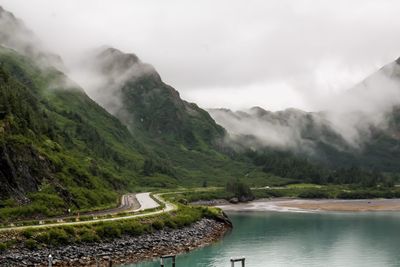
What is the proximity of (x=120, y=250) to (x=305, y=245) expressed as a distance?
52493 millimetres

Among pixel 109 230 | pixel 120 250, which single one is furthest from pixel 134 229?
pixel 120 250

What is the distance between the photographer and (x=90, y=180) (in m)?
154

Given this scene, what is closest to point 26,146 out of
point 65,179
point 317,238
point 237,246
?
point 65,179

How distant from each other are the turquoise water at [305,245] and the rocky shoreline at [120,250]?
4247mm

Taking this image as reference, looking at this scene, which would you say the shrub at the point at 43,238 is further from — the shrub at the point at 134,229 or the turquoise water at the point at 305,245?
the shrub at the point at 134,229

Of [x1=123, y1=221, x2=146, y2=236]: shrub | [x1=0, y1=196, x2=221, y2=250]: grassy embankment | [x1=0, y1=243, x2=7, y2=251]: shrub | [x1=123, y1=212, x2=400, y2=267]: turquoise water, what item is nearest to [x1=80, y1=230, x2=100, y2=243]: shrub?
[x1=0, y1=196, x2=221, y2=250]: grassy embankment

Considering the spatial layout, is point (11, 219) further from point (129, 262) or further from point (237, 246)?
point (237, 246)

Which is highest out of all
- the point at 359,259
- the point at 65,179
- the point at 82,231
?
the point at 65,179

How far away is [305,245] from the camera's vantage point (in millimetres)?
125125

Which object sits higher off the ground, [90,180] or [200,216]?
[90,180]

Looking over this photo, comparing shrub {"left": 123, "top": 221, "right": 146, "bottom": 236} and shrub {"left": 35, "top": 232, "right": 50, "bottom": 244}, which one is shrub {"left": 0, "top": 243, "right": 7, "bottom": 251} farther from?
shrub {"left": 123, "top": 221, "right": 146, "bottom": 236}

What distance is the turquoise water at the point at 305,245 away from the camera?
9981 cm

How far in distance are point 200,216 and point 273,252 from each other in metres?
34.2

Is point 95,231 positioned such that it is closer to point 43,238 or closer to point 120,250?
point 120,250
